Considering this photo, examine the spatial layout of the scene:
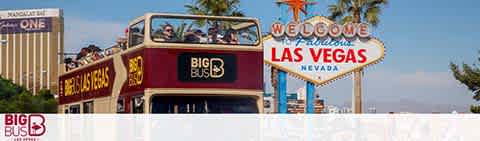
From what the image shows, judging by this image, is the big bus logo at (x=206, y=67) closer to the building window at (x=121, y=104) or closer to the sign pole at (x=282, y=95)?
the building window at (x=121, y=104)

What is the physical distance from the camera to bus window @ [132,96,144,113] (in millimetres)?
16719

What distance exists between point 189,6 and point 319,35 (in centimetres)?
800

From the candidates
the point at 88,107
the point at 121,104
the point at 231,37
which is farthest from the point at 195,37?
the point at 88,107

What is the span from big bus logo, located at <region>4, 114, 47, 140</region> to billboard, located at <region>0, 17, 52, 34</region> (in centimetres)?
12731

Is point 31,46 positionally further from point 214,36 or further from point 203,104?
point 203,104

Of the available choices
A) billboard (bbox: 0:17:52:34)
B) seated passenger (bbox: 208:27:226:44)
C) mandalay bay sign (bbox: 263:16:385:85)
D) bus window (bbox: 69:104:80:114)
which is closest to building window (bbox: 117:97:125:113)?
seated passenger (bbox: 208:27:226:44)

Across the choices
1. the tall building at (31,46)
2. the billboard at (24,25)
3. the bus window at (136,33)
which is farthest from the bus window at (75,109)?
the billboard at (24,25)

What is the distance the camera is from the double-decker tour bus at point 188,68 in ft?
55.1

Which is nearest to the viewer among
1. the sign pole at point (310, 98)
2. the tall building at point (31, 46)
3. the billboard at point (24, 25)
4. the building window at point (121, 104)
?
the building window at point (121, 104)

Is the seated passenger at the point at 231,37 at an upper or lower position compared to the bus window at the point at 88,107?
upper

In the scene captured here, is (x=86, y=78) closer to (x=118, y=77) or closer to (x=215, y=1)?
(x=118, y=77)

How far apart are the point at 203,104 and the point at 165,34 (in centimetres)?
152

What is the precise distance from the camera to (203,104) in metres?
17.1

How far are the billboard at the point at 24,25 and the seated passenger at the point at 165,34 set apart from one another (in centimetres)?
12434
